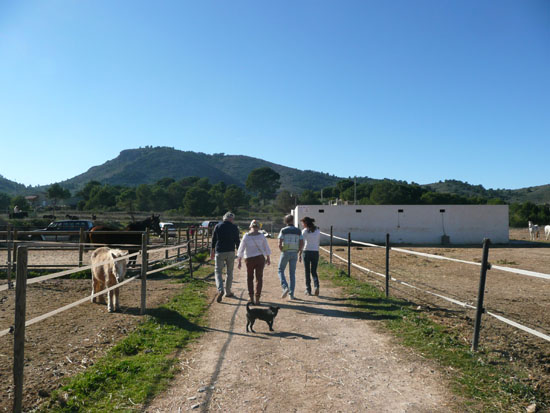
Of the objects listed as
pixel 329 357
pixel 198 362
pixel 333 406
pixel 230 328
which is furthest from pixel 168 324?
pixel 333 406

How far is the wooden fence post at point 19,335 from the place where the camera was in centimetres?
292

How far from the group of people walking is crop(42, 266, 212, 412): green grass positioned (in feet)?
3.89

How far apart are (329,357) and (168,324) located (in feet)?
8.67

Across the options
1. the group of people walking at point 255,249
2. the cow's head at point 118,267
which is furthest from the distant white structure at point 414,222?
the cow's head at point 118,267

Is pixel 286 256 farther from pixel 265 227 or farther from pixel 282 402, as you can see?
pixel 265 227

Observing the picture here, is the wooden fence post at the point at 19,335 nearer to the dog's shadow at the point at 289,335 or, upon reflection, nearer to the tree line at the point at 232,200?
the dog's shadow at the point at 289,335

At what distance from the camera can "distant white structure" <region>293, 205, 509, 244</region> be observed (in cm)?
2853

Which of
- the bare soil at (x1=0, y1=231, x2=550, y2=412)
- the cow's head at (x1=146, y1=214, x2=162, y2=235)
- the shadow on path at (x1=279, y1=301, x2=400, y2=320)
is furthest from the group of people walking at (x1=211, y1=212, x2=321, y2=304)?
the cow's head at (x1=146, y1=214, x2=162, y2=235)

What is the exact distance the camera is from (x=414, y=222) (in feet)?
93.6

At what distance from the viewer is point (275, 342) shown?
494cm

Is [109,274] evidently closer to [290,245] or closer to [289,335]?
[290,245]

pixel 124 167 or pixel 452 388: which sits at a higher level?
pixel 124 167

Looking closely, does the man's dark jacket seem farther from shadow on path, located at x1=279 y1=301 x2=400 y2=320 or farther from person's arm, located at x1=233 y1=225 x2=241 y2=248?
shadow on path, located at x1=279 y1=301 x2=400 y2=320

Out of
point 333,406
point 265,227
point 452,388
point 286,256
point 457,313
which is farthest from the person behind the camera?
point 265,227
